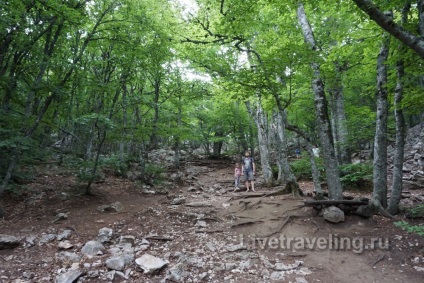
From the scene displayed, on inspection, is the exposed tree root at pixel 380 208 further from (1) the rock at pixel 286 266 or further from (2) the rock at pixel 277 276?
(2) the rock at pixel 277 276

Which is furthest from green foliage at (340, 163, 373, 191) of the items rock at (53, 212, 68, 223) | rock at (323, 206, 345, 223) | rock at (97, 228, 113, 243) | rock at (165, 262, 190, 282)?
rock at (53, 212, 68, 223)

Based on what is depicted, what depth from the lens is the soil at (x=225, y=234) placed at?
4.34 m

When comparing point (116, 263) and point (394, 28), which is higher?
point (394, 28)

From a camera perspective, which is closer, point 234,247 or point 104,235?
point 234,247

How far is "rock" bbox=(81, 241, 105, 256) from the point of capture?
488cm

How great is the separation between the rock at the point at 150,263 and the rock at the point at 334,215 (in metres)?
4.46

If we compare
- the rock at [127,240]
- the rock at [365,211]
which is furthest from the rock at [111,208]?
the rock at [365,211]

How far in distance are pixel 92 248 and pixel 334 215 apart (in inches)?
237

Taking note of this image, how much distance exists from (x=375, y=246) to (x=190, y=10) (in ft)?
38.4

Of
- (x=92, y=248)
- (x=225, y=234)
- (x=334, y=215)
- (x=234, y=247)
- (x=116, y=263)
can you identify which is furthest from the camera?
(x=225, y=234)

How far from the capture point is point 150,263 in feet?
14.8

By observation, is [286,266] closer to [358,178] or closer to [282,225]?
[282,225]

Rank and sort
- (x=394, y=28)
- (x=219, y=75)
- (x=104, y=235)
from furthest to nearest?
(x=219, y=75) < (x=104, y=235) < (x=394, y=28)

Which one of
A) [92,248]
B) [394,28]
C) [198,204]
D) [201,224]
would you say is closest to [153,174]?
[198,204]
